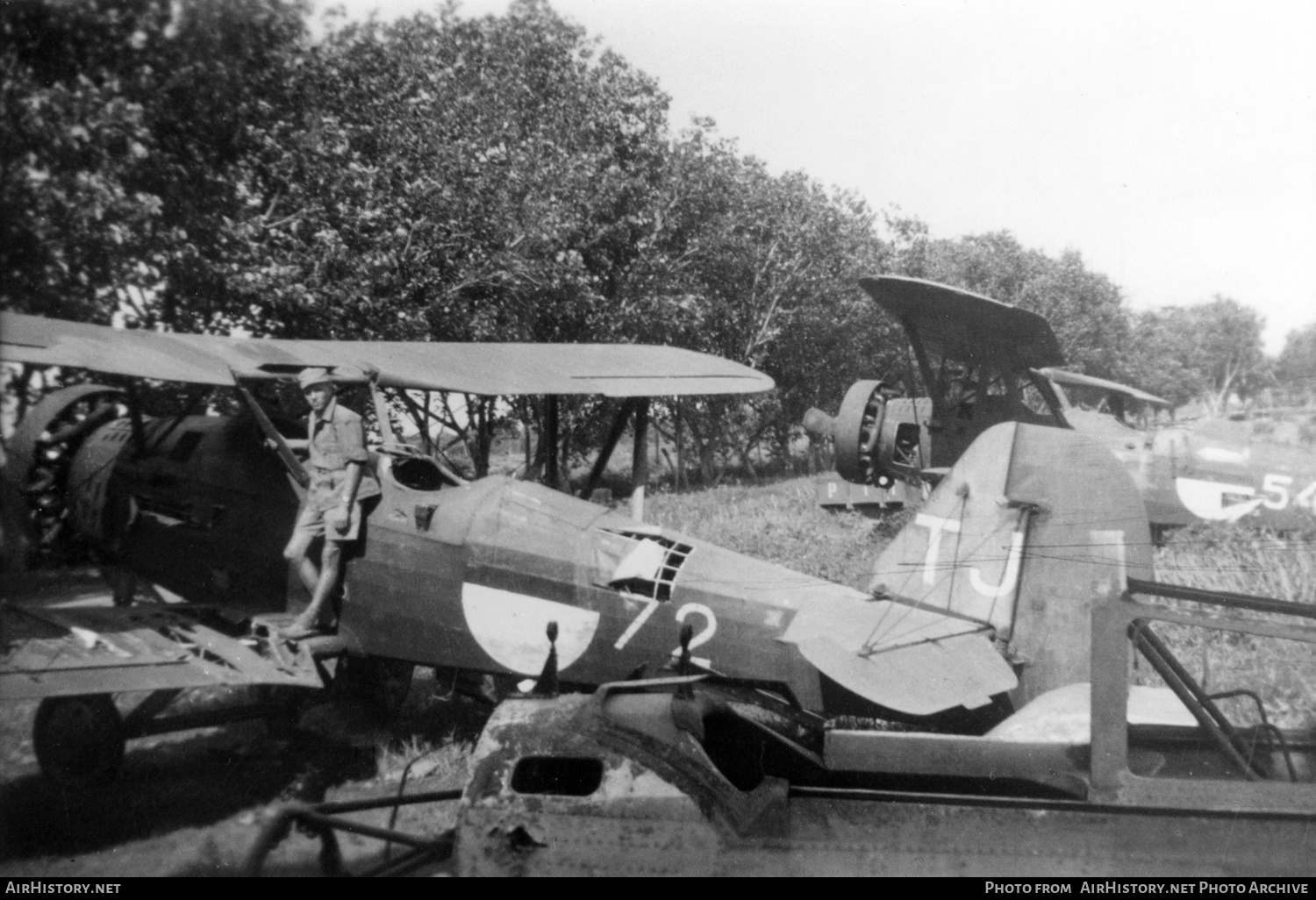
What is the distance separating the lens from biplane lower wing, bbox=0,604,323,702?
3.87 m

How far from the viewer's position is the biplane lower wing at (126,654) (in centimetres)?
387

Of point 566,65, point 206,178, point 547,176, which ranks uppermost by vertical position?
point 566,65

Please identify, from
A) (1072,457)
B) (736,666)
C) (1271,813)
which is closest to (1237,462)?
(1072,457)

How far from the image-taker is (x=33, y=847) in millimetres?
4074

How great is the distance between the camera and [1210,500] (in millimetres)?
7078

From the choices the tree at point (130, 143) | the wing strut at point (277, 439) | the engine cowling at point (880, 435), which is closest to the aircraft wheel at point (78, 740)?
the wing strut at point (277, 439)

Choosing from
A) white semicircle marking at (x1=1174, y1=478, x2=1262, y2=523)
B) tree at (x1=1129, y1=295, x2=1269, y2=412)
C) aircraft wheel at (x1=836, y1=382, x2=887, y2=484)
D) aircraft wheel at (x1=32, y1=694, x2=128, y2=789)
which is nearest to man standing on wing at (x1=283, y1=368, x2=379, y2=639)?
aircraft wheel at (x1=32, y1=694, x2=128, y2=789)

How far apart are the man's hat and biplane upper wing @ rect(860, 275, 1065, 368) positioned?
5.21 metres

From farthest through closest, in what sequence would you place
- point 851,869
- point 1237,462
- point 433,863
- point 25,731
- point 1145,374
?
1. point 1145,374
2. point 1237,462
3. point 25,731
4. point 433,863
5. point 851,869

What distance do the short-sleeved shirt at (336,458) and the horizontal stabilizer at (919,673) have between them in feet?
9.24

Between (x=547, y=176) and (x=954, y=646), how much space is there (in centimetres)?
1213

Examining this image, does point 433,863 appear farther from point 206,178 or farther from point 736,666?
point 206,178

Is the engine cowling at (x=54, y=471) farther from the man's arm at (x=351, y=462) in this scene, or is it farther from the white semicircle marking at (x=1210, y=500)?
the white semicircle marking at (x=1210, y=500)

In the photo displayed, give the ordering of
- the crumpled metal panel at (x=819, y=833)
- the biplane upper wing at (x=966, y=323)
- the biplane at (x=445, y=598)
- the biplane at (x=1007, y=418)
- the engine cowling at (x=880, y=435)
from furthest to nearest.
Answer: the engine cowling at (x=880, y=435) < the biplane upper wing at (x=966, y=323) < the biplane at (x=1007, y=418) < the biplane at (x=445, y=598) < the crumpled metal panel at (x=819, y=833)
